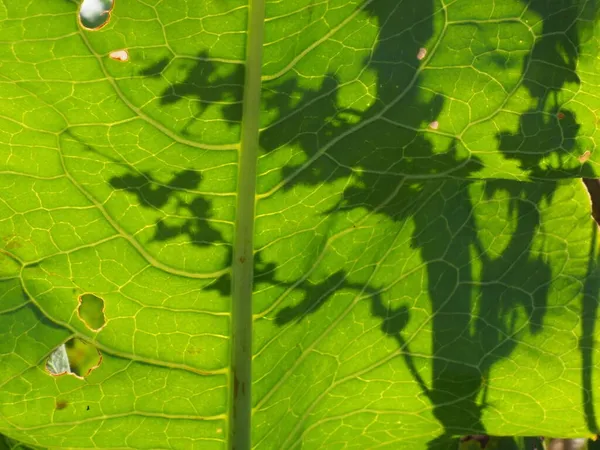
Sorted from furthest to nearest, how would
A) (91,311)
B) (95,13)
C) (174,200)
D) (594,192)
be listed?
1. (594,192)
2. (91,311)
3. (174,200)
4. (95,13)

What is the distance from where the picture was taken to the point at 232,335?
65.7 inches

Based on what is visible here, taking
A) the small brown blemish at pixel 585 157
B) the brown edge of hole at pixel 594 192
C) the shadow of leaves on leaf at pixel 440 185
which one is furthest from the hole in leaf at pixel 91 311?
the brown edge of hole at pixel 594 192

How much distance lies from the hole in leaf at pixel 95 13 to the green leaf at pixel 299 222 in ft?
0.05

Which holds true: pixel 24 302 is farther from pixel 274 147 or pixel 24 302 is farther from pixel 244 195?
pixel 274 147

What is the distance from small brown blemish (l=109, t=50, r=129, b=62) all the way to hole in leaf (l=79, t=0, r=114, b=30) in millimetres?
50

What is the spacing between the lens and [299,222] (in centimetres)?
160

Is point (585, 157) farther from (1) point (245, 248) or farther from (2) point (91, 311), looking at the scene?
(2) point (91, 311)

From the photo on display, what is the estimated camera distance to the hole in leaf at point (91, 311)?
1.62 meters

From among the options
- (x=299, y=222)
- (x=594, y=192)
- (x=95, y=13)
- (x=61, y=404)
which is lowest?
(x=61, y=404)

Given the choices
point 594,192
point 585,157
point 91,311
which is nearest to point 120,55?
point 91,311

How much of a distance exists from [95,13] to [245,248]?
541 millimetres

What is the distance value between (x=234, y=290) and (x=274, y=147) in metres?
0.33

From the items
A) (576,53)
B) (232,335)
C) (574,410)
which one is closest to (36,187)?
(232,335)

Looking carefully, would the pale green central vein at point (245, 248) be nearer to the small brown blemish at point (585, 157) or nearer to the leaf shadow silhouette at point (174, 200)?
the leaf shadow silhouette at point (174, 200)
